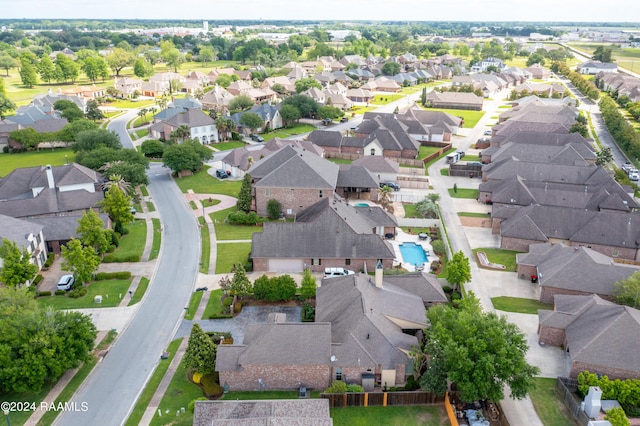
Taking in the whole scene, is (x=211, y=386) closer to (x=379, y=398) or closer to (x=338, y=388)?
(x=338, y=388)

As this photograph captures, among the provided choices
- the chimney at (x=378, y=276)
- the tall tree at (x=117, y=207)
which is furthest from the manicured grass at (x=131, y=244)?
the chimney at (x=378, y=276)

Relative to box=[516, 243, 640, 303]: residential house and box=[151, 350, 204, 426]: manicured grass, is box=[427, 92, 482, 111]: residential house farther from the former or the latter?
A: box=[151, 350, 204, 426]: manicured grass

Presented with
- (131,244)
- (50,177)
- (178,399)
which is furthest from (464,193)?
(50,177)

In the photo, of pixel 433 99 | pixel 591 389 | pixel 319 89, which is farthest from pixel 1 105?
pixel 591 389

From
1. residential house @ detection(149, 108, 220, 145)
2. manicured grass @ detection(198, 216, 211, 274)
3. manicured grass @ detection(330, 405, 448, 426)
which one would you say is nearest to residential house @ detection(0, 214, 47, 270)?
manicured grass @ detection(198, 216, 211, 274)

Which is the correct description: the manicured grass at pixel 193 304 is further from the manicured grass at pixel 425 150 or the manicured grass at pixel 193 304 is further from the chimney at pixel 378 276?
the manicured grass at pixel 425 150

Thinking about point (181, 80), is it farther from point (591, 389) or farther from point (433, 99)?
point (591, 389)

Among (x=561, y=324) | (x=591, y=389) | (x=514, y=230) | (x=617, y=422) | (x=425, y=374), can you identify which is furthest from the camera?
(x=514, y=230)

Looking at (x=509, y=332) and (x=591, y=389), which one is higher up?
(x=509, y=332)
